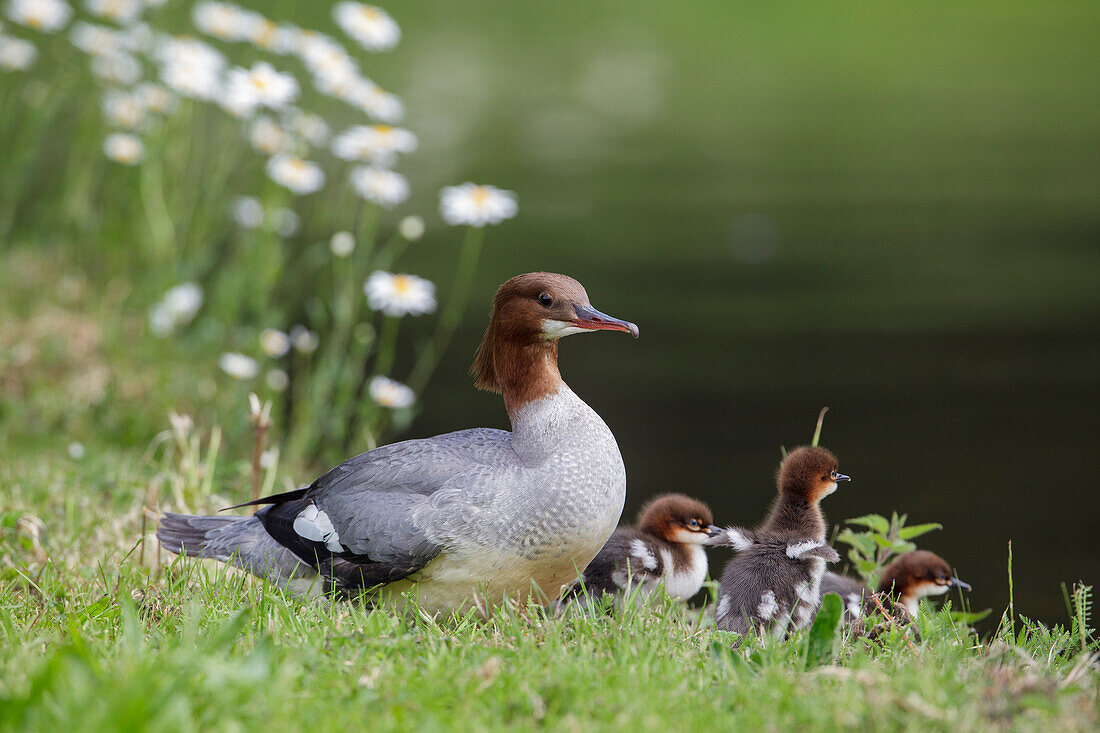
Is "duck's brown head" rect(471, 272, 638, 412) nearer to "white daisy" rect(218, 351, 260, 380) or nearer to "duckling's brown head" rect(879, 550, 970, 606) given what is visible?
"duckling's brown head" rect(879, 550, 970, 606)

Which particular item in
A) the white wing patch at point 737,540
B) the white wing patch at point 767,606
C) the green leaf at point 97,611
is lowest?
the green leaf at point 97,611

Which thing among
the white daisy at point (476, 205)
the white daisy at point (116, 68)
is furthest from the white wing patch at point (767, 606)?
the white daisy at point (116, 68)

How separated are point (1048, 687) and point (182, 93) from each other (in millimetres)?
5801

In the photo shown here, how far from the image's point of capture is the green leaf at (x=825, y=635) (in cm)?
311

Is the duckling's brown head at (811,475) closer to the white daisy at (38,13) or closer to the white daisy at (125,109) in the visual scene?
the white daisy at (125,109)

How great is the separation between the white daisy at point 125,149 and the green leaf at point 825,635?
5.39 meters

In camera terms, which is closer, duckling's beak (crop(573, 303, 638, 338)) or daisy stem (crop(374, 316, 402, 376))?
duckling's beak (crop(573, 303, 638, 338))

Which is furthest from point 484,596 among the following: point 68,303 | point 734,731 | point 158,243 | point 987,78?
point 987,78

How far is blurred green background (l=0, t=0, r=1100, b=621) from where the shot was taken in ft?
24.8

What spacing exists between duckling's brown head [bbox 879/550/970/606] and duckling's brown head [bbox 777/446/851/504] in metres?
0.54

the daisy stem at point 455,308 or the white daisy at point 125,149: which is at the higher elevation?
the white daisy at point 125,149

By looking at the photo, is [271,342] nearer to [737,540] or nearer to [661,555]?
[661,555]

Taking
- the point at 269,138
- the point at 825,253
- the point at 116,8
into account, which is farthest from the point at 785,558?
the point at 825,253

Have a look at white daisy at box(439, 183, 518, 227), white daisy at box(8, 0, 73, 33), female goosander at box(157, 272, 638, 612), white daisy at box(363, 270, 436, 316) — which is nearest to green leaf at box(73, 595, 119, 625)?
female goosander at box(157, 272, 638, 612)
